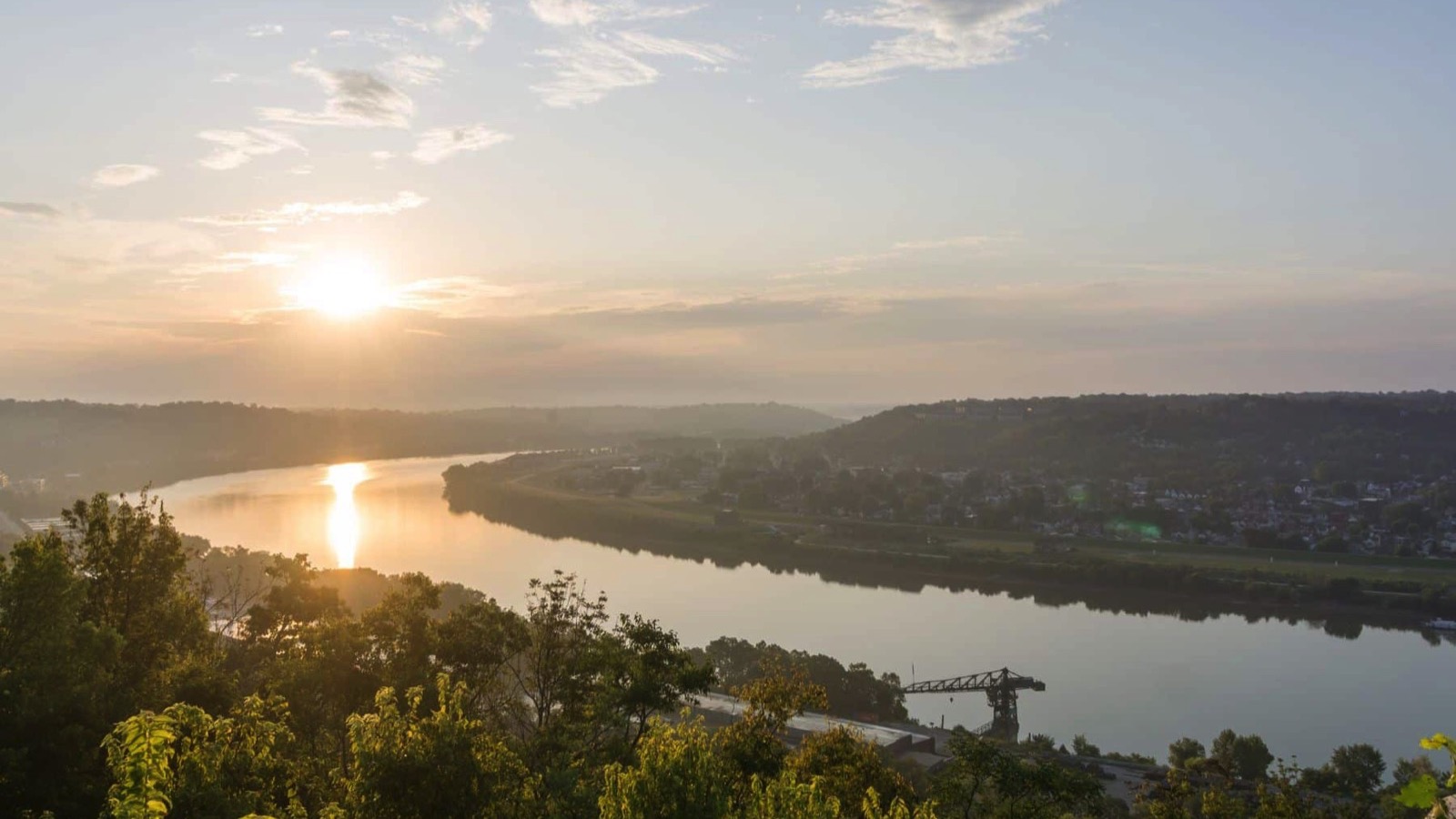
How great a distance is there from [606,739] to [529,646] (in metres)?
1.37

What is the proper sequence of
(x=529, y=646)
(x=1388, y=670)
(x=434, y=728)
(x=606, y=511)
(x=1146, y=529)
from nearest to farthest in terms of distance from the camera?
(x=434, y=728) → (x=529, y=646) → (x=1388, y=670) → (x=1146, y=529) → (x=606, y=511)

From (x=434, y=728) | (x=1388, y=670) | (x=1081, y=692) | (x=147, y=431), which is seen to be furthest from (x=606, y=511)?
(x=147, y=431)

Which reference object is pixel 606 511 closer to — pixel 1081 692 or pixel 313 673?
pixel 1081 692

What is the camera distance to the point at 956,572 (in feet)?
118

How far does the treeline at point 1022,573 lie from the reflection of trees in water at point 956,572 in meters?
0.04

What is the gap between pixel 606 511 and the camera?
4731cm

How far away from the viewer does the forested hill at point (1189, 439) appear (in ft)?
177

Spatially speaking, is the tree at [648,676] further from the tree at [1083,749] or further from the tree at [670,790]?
the tree at [1083,749]

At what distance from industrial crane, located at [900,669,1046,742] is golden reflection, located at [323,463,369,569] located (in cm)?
2070

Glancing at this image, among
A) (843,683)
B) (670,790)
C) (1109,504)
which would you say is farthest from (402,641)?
(1109,504)

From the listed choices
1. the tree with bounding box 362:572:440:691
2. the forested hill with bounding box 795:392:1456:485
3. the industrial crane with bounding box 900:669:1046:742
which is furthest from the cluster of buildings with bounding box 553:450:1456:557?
the tree with bounding box 362:572:440:691

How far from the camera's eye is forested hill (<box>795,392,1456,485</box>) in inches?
2125

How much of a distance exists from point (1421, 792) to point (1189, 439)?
218 ft

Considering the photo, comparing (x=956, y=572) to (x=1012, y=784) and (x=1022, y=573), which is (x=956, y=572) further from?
(x=1012, y=784)
